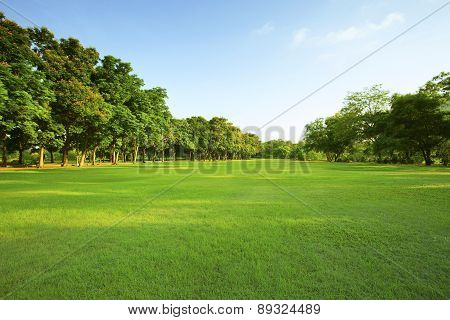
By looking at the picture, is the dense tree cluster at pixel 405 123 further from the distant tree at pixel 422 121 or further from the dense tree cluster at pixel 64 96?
the dense tree cluster at pixel 64 96

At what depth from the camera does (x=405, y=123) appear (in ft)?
144

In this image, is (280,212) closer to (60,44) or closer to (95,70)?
(60,44)

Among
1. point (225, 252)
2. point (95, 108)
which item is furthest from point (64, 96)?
point (225, 252)

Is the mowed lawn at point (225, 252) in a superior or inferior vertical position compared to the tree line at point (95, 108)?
inferior

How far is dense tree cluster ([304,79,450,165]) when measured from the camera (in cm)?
4016

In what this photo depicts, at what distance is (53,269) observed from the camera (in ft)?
13.6

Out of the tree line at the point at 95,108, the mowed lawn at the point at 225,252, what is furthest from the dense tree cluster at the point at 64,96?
the mowed lawn at the point at 225,252

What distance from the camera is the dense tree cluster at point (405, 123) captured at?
1581 inches

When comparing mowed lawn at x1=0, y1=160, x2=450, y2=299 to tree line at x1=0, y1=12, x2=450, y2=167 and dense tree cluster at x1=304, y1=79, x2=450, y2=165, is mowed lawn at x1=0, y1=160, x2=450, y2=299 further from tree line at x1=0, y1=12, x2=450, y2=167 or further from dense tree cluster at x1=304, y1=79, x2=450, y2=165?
dense tree cluster at x1=304, y1=79, x2=450, y2=165

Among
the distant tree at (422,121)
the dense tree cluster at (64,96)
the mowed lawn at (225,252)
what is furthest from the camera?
the distant tree at (422,121)

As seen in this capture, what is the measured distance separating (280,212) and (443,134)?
45.0 m

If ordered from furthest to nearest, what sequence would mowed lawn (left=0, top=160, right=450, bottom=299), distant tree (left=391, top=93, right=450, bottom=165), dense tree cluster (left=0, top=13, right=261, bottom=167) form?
distant tree (left=391, top=93, right=450, bottom=165) < dense tree cluster (left=0, top=13, right=261, bottom=167) < mowed lawn (left=0, top=160, right=450, bottom=299)

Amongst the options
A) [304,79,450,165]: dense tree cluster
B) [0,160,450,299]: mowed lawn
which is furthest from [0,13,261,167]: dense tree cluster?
[304,79,450,165]: dense tree cluster
